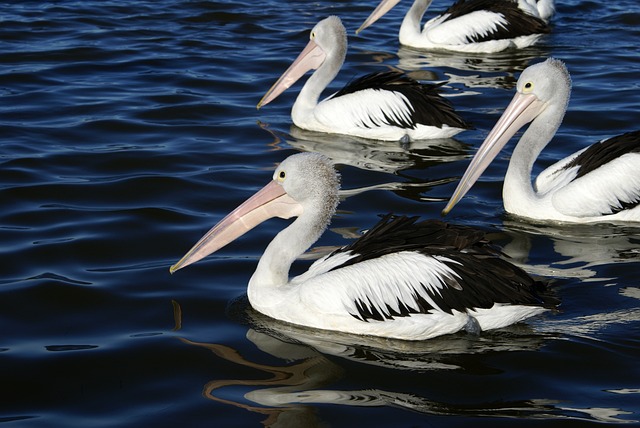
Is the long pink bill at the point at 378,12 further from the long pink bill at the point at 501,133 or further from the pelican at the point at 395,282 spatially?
the pelican at the point at 395,282

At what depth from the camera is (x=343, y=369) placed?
477 centimetres

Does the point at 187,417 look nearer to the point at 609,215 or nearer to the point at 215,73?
the point at 609,215

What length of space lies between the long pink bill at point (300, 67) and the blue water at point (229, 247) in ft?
0.72

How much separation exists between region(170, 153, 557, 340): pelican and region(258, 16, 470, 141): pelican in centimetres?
328

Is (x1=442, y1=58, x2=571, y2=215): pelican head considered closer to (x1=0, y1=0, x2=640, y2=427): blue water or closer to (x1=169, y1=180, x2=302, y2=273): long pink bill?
(x1=0, y1=0, x2=640, y2=427): blue water

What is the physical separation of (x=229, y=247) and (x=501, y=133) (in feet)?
6.10

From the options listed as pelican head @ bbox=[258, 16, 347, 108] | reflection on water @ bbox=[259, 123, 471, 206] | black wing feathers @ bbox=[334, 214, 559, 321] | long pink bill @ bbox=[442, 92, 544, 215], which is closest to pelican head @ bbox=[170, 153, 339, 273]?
black wing feathers @ bbox=[334, 214, 559, 321]

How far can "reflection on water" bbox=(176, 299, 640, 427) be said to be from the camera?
4.39m

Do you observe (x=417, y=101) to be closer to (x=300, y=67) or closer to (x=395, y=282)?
(x=300, y=67)

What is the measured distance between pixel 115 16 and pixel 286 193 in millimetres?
7967

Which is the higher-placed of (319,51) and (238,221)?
(319,51)

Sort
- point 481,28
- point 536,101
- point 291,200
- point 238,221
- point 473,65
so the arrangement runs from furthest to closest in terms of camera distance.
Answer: point 481,28 < point 473,65 < point 536,101 < point 238,221 < point 291,200

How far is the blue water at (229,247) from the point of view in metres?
4.52


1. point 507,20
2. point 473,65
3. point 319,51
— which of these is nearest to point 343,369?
point 319,51
